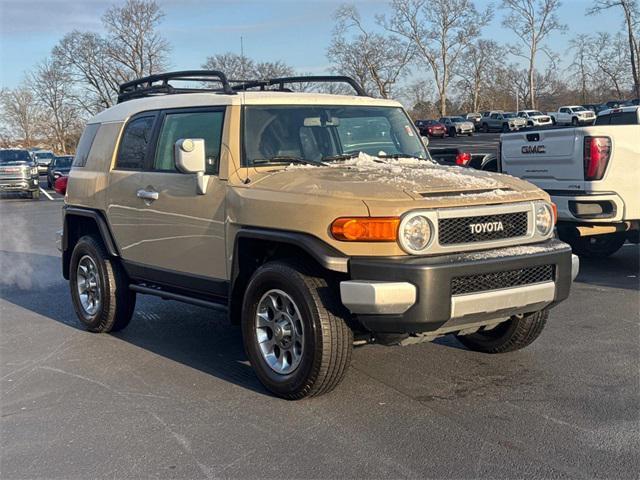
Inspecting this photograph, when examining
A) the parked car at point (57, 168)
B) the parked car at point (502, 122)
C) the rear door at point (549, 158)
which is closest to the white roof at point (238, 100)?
the rear door at point (549, 158)

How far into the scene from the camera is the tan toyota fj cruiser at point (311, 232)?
168 inches

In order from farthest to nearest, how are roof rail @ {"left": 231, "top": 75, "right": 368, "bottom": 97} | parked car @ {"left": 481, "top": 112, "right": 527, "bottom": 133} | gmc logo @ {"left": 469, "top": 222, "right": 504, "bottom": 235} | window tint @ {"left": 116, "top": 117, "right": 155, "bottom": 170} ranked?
parked car @ {"left": 481, "top": 112, "right": 527, "bottom": 133} → roof rail @ {"left": 231, "top": 75, "right": 368, "bottom": 97} → window tint @ {"left": 116, "top": 117, "right": 155, "bottom": 170} → gmc logo @ {"left": 469, "top": 222, "right": 504, "bottom": 235}

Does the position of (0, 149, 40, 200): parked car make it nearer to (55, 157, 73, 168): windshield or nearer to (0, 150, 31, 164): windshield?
(0, 150, 31, 164): windshield

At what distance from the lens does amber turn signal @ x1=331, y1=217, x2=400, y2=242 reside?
4211 mm

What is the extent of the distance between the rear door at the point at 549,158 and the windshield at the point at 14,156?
76.1 feet

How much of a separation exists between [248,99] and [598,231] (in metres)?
4.84

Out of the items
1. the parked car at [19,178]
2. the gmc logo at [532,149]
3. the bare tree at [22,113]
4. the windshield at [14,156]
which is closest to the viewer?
the gmc logo at [532,149]

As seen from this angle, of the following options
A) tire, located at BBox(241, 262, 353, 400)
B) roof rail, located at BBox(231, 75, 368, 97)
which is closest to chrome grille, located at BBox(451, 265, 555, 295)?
tire, located at BBox(241, 262, 353, 400)

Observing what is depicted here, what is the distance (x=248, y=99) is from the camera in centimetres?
539

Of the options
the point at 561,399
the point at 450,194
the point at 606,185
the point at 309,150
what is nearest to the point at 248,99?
the point at 309,150

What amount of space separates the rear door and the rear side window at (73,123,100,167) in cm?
511

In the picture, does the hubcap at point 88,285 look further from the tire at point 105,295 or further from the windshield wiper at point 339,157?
the windshield wiper at point 339,157

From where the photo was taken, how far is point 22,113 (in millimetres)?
80562

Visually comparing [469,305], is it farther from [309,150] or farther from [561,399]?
[309,150]
